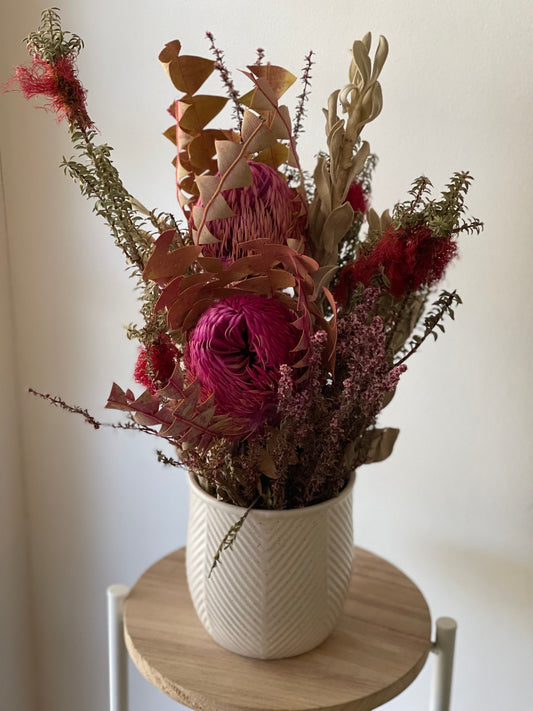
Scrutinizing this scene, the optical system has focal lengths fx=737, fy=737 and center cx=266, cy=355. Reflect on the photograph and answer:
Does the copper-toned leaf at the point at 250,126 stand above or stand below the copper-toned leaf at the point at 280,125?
below

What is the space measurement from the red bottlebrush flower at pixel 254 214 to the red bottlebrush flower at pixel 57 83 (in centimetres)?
14

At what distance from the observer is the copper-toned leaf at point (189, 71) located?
0.65 meters

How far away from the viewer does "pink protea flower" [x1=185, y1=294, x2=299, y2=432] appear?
1.85 ft

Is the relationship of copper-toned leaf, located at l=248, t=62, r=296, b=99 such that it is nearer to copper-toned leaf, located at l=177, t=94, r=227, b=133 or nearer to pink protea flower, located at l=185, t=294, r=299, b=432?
copper-toned leaf, located at l=177, t=94, r=227, b=133

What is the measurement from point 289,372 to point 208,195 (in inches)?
6.0

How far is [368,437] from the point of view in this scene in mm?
746

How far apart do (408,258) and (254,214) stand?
0.44 feet

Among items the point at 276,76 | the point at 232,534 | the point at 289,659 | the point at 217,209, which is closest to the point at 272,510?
the point at 232,534

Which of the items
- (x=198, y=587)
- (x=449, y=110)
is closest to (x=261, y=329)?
(x=198, y=587)

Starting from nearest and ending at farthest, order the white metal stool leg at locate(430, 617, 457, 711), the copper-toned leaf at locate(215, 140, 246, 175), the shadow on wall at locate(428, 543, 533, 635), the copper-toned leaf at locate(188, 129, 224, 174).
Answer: the copper-toned leaf at locate(215, 140, 246, 175) → the copper-toned leaf at locate(188, 129, 224, 174) → the white metal stool leg at locate(430, 617, 457, 711) → the shadow on wall at locate(428, 543, 533, 635)

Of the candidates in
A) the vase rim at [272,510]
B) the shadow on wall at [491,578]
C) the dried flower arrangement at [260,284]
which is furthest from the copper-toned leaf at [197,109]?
the shadow on wall at [491,578]

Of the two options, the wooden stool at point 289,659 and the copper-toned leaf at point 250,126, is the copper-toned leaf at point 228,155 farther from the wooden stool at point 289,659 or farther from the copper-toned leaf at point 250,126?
the wooden stool at point 289,659

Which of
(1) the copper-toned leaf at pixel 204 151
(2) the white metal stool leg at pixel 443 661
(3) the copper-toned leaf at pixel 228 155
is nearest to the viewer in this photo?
(3) the copper-toned leaf at pixel 228 155

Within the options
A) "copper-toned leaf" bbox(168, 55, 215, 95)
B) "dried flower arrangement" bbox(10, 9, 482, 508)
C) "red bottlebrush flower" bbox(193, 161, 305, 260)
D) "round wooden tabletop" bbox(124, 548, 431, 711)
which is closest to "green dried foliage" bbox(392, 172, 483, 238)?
"dried flower arrangement" bbox(10, 9, 482, 508)
